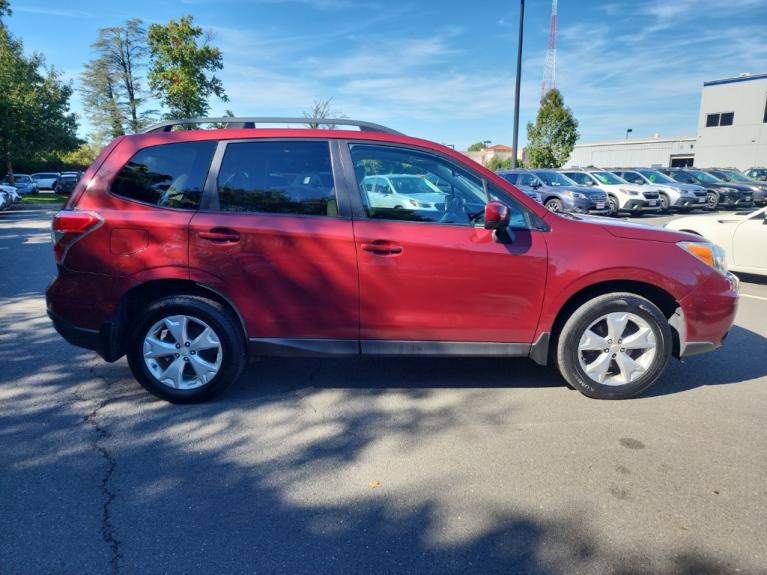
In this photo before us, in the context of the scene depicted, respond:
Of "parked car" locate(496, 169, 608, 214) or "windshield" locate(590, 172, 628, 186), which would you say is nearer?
"parked car" locate(496, 169, 608, 214)

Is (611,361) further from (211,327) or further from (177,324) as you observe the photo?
(177,324)

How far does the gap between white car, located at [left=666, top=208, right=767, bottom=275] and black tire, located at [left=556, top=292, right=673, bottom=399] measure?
14.6ft

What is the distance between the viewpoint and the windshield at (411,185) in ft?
12.3

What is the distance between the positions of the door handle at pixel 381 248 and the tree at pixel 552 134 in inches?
1073

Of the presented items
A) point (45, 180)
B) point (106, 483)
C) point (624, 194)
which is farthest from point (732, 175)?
point (45, 180)

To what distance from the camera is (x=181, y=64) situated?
102 feet

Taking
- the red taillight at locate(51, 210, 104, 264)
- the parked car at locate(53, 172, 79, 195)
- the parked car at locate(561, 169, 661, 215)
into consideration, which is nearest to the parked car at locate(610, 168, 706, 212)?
the parked car at locate(561, 169, 661, 215)

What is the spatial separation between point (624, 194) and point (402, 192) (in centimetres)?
1704

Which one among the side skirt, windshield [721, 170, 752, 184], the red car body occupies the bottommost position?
the side skirt

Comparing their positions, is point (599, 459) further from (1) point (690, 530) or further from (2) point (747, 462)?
(2) point (747, 462)

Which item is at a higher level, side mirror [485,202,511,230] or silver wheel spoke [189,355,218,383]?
side mirror [485,202,511,230]

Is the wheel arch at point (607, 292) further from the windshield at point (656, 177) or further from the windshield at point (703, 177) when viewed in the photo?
the windshield at point (703, 177)

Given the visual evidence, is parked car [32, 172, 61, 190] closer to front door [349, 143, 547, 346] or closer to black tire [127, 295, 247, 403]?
black tire [127, 295, 247, 403]

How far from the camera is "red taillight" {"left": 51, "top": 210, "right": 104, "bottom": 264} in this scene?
3545mm
